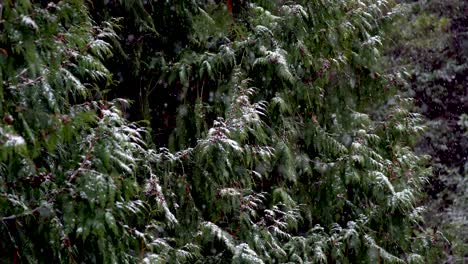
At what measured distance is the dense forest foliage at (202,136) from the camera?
3488 millimetres

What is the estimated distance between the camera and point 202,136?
5598mm

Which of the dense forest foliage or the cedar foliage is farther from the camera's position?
the cedar foliage

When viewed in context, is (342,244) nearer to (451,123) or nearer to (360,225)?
(360,225)

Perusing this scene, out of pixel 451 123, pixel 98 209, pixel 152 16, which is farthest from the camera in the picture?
pixel 451 123

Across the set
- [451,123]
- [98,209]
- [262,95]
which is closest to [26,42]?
[98,209]

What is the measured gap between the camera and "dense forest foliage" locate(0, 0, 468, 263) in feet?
11.4

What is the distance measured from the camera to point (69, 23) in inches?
165

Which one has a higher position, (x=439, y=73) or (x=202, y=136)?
(x=202, y=136)

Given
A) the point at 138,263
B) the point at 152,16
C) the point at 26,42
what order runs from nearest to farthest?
the point at 26,42 → the point at 138,263 → the point at 152,16

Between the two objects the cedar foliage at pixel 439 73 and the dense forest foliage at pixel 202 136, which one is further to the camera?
the cedar foliage at pixel 439 73

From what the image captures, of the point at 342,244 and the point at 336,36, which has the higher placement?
the point at 336,36

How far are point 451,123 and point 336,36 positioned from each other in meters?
7.84

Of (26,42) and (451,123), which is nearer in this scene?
(26,42)

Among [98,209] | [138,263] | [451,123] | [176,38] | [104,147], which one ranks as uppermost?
[176,38]
